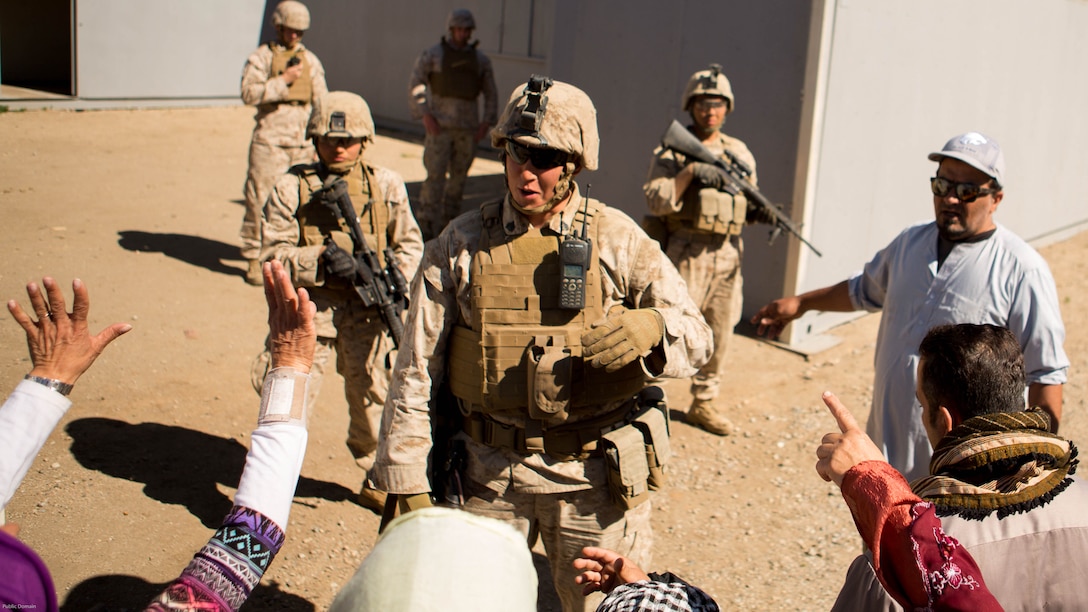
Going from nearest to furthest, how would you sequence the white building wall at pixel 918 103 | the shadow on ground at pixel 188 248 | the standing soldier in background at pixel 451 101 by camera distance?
1. the white building wall at pixel 918 103
2. the shadow on ground at pixel 188 248
3. the standing soldier in background at pixel 451 101

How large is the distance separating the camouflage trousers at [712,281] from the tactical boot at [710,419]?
0.05 metres

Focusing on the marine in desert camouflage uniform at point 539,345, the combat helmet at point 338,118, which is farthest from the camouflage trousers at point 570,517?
the combat helmet at point 338,118

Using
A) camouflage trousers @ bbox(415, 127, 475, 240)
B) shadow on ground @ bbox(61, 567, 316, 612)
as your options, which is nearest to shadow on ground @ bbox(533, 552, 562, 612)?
shadow on ground @ bbox(61, 567, 316, 612)

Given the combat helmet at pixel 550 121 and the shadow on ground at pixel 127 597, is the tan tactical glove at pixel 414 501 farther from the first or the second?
the shadow on ground at pixel 127 597

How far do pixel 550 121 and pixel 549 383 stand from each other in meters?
0.81

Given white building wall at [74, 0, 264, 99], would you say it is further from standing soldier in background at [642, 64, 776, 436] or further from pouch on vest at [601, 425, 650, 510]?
pouch on vest at [601, 425, 650, 510]

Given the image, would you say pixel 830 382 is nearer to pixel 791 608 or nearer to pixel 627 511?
pixel 791 608

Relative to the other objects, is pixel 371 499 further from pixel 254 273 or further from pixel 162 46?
pixel 162 46

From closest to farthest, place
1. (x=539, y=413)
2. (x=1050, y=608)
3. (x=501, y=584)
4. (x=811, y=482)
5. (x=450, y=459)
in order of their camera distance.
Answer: (x=501, y=584) → (x=1050, y=608) → (x=539, y=413) → (x=450, y=459) → (x=811, y=482)

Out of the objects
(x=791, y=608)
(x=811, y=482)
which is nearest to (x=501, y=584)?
(x=791, y=608)

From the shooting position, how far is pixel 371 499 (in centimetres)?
490

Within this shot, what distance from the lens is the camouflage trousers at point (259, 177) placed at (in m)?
8.16

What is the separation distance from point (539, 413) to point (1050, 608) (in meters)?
1.43

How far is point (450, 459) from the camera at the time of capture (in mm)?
3104
